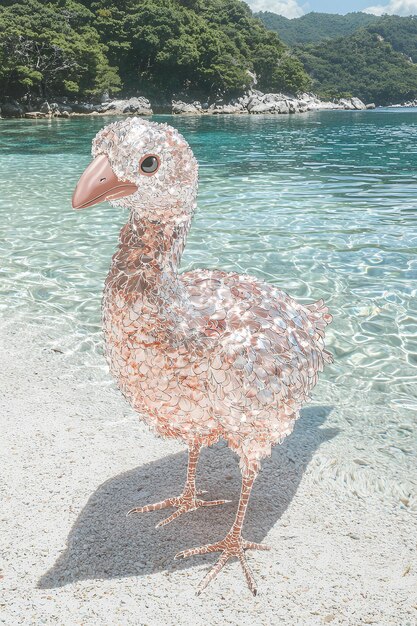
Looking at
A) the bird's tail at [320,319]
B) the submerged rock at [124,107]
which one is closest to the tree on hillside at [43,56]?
the submerged rock at [124,107]

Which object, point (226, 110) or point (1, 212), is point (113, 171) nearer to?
point (1, 212)

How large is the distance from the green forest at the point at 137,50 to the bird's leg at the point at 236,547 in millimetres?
49420

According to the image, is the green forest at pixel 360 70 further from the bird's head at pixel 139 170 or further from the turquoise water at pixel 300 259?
the bird's head at pixel 139 170

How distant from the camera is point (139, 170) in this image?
2043 millimetres

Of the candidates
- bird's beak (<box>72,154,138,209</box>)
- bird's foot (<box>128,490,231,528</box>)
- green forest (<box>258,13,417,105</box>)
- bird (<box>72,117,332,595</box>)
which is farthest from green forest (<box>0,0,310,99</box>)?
bird's beak (<box>72,154,138,209</box>)

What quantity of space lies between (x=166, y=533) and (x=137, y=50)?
6902 centimetres

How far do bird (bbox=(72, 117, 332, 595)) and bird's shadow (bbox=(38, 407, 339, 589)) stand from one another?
0.32 metres

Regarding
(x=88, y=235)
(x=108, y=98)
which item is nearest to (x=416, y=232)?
(x=88, y=235)

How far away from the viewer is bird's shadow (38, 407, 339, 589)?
2.86 m

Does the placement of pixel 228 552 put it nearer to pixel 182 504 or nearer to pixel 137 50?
pixel 182 504

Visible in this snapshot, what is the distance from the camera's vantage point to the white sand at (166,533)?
8.64ft

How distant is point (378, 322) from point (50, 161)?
15033 mm

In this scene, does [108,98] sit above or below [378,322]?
above

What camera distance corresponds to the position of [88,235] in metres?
9.56
